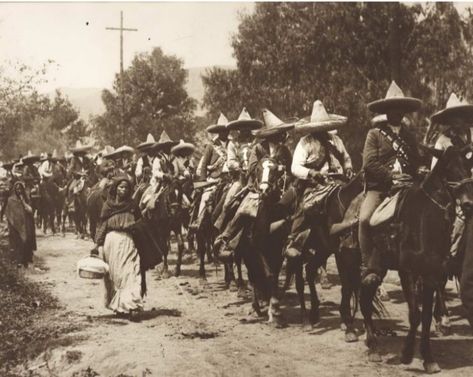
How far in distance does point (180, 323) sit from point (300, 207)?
2.46 metres

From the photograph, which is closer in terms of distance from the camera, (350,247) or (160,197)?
(350,247)

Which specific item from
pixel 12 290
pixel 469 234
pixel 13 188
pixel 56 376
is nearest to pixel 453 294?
pixel 469 234

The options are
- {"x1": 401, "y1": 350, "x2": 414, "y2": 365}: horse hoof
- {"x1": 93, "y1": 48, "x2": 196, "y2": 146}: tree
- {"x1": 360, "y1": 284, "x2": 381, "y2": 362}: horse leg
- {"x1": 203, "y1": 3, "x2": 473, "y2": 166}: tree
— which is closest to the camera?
{"x1": 401, "y1": 350, "x2": 414, "y2": 365}: horse hoof

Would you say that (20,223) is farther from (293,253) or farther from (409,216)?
(409,216)

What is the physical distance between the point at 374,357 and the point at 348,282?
1.46 m

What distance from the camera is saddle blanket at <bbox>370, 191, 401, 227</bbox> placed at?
23.9 feet

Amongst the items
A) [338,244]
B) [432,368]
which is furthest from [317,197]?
[432,368]

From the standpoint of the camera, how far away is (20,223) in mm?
14953

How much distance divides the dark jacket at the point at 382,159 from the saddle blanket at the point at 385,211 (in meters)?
0.24

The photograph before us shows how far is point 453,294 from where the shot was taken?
36.7 ft

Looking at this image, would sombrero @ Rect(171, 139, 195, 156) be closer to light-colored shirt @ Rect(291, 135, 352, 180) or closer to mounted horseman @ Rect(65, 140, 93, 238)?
mounted horseman @ Rect(65, 140, 93, 238)

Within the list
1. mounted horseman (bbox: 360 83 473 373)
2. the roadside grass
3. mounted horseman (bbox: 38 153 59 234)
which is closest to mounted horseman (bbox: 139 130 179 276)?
the roadside grass

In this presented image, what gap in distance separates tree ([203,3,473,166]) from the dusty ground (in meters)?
14.3

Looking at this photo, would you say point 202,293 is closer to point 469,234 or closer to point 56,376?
point 56,376
